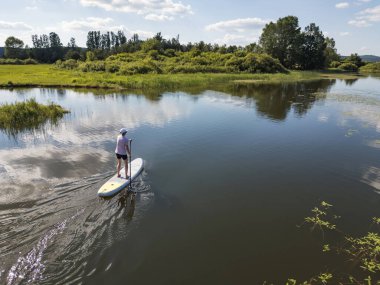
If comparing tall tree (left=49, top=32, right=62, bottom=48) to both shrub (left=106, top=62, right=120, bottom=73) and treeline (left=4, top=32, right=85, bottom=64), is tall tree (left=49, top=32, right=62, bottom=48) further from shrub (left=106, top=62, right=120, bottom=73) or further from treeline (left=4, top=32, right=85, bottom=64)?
shrub (left=106, top=62, right=120, bottom=73)

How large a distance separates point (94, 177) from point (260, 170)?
8421 millimetres

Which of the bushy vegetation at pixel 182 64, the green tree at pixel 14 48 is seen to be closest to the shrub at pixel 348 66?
the bushy vegetation at pixel 182 64

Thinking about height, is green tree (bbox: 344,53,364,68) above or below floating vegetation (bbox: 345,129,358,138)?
above

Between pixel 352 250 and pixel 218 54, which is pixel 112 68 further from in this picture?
pixel 352 250

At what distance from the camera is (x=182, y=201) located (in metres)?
11.5

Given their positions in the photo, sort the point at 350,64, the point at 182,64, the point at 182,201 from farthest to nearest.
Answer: the point at 350,64 < the point at 182,64 < the point at 182,201

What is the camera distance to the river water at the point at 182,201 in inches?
316

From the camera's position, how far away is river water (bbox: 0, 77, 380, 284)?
804 centimetres

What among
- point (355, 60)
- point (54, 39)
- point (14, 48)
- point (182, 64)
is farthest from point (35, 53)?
point (355, 60)

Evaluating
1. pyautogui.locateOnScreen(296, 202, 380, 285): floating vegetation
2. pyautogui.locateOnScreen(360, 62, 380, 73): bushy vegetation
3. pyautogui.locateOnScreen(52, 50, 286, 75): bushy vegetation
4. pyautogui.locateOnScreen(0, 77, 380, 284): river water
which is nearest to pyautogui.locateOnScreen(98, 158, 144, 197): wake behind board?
pyautogui.locateOnScreen(0, 77, 380, 284): river water

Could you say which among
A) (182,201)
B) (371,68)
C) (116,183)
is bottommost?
(182,201)

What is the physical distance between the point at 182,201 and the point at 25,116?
18166mm

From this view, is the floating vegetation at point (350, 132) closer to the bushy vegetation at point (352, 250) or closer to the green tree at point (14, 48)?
the bushy vegetation at point (352, 250)

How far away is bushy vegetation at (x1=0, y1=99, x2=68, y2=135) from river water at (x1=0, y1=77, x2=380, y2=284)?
1569 mm
